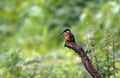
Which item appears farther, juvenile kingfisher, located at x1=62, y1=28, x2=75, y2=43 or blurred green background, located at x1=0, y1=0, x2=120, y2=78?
blurred green background, located at x1=0, y1=0, x2=120, y2=78

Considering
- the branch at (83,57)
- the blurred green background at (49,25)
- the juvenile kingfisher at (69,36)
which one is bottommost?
the branch at (83,57)

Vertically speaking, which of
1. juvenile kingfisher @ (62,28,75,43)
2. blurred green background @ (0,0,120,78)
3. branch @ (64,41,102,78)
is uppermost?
blurred green background @ (0,0,120,78)

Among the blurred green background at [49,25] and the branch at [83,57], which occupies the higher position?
the blurred green background at [49,25]

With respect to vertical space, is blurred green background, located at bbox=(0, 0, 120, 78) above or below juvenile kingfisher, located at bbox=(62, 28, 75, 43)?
above

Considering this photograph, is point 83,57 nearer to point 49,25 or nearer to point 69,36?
point 69,36

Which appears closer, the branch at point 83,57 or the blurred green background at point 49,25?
the branch at point 83,57

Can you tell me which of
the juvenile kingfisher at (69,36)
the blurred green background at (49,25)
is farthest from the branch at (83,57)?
the blurred green background at (49,25)

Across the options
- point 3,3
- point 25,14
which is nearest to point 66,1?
point 25,14

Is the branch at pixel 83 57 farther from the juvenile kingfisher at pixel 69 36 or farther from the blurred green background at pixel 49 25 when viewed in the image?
the blurred green background at pixel 49 25

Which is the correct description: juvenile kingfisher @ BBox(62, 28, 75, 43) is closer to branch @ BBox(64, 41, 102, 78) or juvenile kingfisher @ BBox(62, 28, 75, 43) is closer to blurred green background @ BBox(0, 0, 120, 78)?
branch @ BBox(64, 41, 102, 78)

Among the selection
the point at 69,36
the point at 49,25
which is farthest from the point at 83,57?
the point at 49,25

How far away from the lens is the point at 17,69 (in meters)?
4.28

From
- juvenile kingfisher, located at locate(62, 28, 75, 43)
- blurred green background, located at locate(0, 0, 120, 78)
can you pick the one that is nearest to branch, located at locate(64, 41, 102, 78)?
juvenile kingfisher, located at locate(62, 28, 75, 43)

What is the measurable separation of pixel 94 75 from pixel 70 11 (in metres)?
5.15
